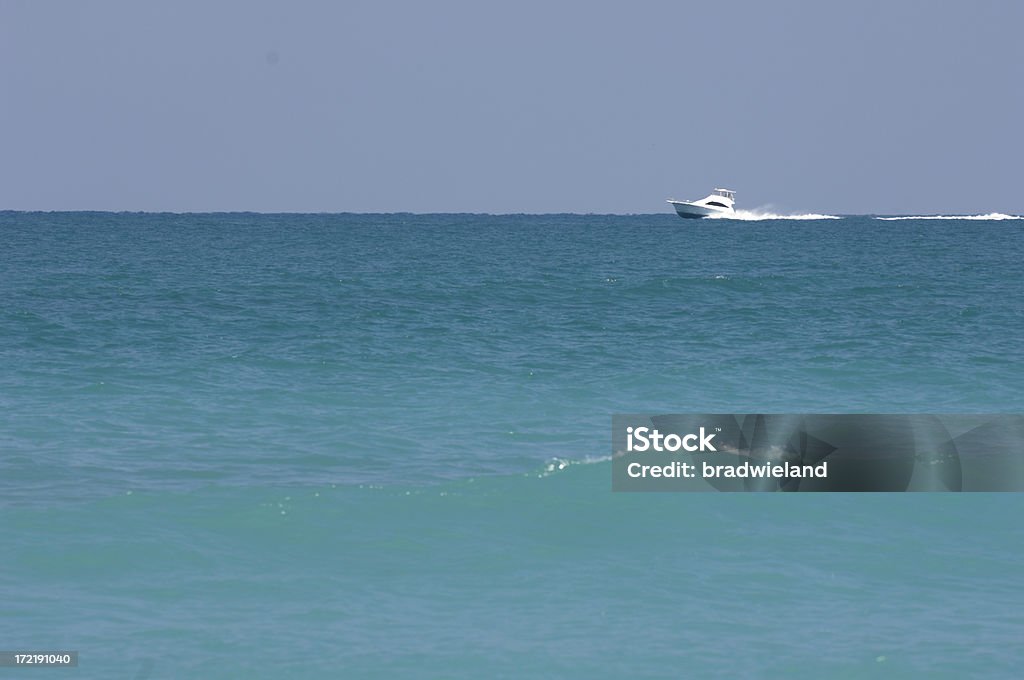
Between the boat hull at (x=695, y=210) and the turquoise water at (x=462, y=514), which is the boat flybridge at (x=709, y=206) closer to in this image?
the boat hull at (x=695, y=210)

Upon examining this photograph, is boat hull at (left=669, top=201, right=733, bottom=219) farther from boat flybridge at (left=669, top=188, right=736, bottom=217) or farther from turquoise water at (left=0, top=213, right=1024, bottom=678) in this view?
turquoise water at (left=0, top=213, right=1024, bottom=678)

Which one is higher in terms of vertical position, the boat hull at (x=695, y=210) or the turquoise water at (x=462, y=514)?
the boat hull at (x=695, y=210)

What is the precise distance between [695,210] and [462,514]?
155 m

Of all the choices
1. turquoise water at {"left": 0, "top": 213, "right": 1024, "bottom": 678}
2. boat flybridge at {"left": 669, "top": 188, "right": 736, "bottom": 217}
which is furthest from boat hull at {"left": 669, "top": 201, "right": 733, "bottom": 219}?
turquoise water at {"left": 0, "top": 213, "right": 1024, "bottom": 678}

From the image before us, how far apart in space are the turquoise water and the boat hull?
129517 millimetres

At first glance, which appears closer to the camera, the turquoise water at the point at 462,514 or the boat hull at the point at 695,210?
the turquoise water at the point at 462,514

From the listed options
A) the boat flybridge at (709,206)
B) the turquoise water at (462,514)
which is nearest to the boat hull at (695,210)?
the boat flybridge at (709,206)

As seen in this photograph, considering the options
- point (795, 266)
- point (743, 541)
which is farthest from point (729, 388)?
point (795, 266)

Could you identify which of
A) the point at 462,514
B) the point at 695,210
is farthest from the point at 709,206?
the point at 462,514

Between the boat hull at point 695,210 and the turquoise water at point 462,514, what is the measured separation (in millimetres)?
129517

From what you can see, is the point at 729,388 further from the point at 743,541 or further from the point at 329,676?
the point at 329,676

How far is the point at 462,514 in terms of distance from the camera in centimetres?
1672

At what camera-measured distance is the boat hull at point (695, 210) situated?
548 ft

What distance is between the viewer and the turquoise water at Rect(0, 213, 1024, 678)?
12.3 metres
